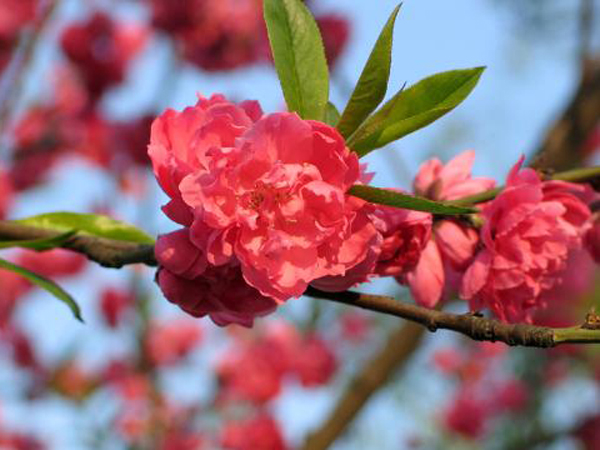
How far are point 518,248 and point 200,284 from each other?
0.33 meters

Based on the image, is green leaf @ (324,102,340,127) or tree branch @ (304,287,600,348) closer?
tree branch @ (304,287,600,348)

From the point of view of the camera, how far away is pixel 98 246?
0.78 m

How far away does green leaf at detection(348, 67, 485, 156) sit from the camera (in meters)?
0.64

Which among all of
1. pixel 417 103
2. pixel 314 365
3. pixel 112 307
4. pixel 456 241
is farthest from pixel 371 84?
pixel 112 307

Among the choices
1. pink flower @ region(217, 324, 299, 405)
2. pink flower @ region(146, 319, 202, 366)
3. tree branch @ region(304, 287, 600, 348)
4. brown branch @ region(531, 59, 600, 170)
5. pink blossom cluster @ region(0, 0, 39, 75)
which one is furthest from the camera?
pink flower @ region(146, 319, 202, 366)

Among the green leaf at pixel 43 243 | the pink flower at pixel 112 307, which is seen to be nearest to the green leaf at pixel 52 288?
the green leaf at pixel 43 243

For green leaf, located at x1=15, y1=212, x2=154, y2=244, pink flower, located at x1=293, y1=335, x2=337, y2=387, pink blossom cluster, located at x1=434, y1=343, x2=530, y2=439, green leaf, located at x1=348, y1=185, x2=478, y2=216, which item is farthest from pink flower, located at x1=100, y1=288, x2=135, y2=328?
green leaf, located at x1=348, y1=185, x2=478, y2=216

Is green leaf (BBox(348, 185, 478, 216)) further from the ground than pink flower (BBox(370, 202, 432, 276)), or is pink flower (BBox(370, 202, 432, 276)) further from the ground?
green leaf (BBox(348, 185, 478, 216))

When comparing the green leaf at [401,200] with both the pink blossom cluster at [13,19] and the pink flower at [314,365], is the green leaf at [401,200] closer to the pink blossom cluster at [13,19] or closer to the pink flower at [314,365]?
the pink blossom cluster at [13,19]

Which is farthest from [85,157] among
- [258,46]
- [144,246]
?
[144,246]

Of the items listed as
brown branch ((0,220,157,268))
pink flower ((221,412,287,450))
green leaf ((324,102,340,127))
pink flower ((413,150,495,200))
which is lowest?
pink flower ((221,412,287,450))

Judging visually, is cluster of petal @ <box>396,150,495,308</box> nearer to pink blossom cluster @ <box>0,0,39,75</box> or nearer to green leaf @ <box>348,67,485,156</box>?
green leaf @ <box>348,67,485,156</box>

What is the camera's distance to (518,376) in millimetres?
5133

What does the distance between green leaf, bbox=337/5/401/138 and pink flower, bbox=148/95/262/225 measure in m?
0.08
